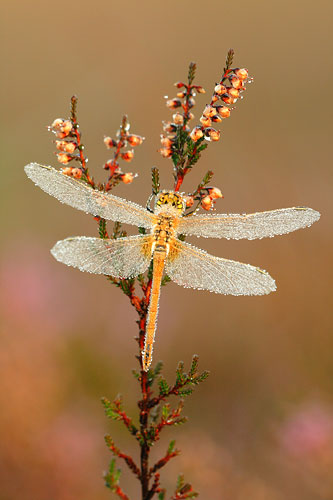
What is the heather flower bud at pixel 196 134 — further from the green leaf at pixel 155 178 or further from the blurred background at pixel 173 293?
the blurred background at pixel 173 293

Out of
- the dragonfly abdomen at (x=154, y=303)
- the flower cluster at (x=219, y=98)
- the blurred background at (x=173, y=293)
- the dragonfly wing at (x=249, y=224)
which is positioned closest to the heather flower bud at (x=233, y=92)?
the flower cluster at (x=219, y=98)

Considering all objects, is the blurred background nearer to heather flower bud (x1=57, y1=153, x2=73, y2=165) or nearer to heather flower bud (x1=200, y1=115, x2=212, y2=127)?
heather flower bud (x1=57, y1=153, x2=73, y2=165)

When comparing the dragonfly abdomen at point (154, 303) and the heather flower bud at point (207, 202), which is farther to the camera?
the heather flower bud at point (207, 202)

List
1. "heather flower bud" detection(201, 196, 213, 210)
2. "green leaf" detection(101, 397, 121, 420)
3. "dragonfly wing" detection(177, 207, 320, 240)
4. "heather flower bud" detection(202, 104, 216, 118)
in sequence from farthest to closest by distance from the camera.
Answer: "dragonfly wing" detection(177, 207, 320, 240)
"heather flower bud" detection(201, 196, 213, 210)
"heather flower bud" detection(202, 104, 216, 118)
"green leaf" detection(101, 397, 121, 420)

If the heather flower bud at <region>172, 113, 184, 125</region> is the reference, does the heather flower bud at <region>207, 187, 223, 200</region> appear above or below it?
below

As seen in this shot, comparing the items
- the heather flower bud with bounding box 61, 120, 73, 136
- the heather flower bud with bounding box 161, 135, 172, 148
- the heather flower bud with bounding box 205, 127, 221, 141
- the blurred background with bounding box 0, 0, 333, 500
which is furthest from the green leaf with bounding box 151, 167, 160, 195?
the blurred background with bounding box 0, 0, 333, 500

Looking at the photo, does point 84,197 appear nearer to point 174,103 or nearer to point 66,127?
point 66,127
